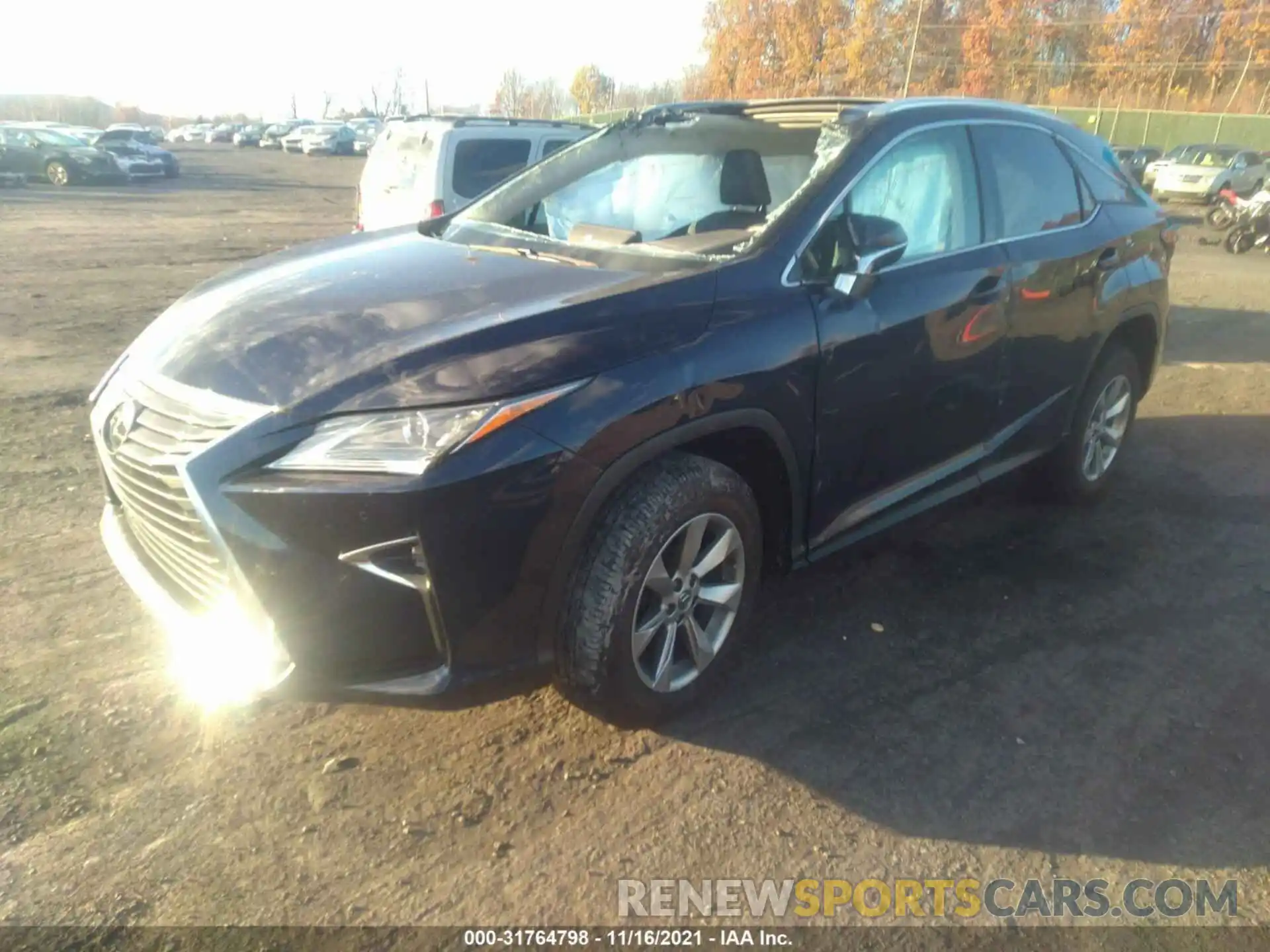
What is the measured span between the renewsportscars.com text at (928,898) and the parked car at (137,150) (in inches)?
1222

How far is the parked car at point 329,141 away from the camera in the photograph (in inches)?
1761

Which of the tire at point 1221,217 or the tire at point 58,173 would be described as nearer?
the tire at point 1221,217

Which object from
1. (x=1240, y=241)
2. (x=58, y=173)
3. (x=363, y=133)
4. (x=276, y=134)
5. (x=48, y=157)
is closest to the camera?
(x=1240, y=241)

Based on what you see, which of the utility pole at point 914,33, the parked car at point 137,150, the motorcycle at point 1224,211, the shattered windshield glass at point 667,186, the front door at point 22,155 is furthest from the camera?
the utility pole at point 914,33

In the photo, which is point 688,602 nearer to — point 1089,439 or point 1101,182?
point 1089,439

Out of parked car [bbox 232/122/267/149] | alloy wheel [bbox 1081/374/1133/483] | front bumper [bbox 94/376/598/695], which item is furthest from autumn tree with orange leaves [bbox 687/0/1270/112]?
Answer: front bumper [bbox 94/376/598/695]

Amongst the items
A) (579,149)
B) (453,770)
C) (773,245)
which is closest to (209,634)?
(453,770)

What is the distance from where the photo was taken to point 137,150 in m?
28.5

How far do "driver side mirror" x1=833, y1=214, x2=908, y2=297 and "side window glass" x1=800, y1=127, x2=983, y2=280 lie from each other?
2cm

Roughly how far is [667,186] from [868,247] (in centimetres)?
101

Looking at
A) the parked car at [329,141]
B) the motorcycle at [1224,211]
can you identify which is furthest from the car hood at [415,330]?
the parked car at [329,141]

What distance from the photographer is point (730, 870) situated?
244 cm

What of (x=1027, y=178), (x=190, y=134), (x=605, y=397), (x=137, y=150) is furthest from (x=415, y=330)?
(x=190, y=134)

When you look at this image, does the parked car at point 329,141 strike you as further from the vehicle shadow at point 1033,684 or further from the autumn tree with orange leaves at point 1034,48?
the vehicle shadow at point 1033,684
